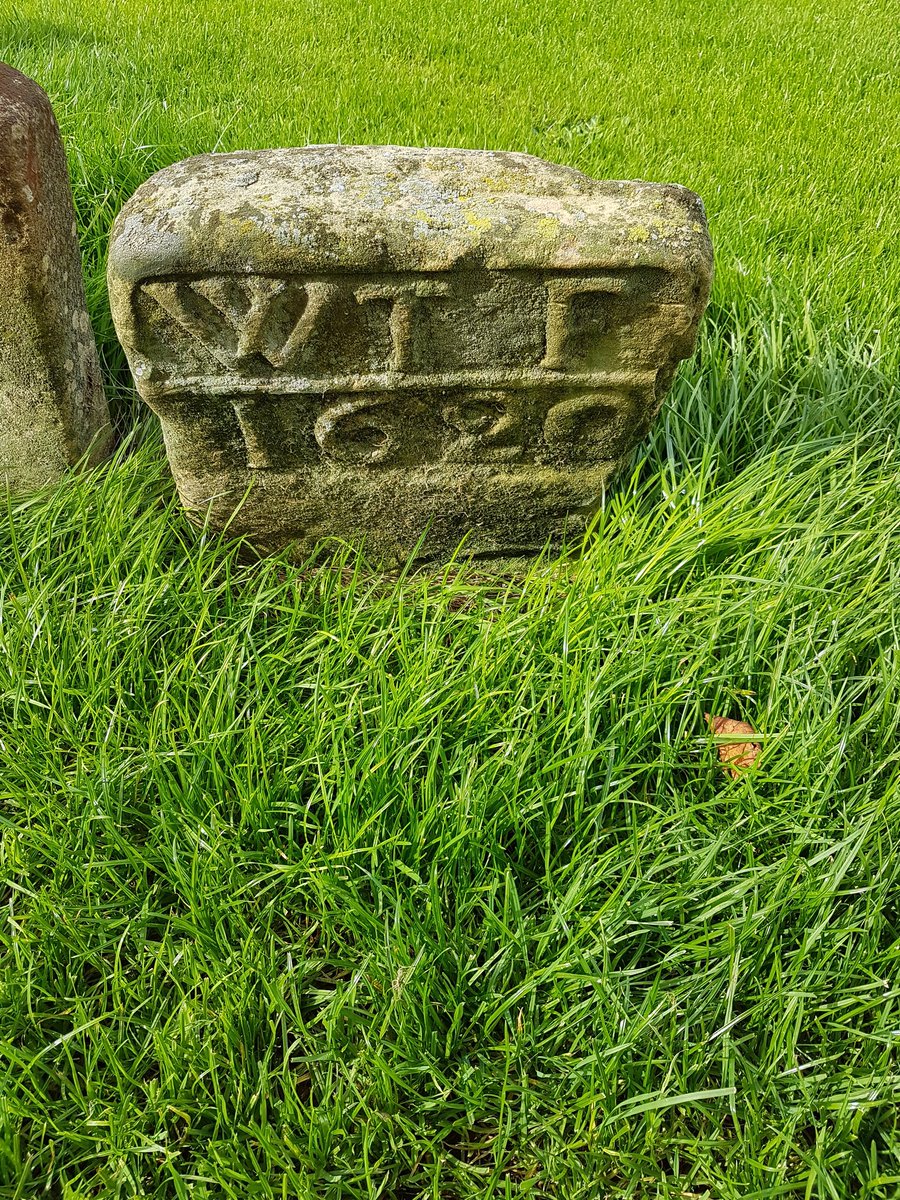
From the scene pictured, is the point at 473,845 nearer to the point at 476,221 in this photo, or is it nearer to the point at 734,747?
the point at 734,747

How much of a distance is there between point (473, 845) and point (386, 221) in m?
1.12

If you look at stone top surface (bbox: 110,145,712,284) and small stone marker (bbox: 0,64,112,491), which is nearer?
stone top surface (bbox: 110,145,712,284)

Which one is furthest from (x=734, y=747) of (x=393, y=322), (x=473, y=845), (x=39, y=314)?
(x=39, y=314)

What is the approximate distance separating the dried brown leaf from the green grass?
0.10 ft

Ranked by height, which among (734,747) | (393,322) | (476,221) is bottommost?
(734,747)

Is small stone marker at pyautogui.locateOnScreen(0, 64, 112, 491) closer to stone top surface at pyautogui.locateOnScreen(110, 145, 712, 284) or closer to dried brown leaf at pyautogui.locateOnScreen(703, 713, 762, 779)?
stone top surface at pyautogui.locateOnScreen(110, 145, 712, 284)

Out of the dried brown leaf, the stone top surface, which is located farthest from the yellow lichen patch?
the dried brown leaf

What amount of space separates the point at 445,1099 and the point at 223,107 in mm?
3456

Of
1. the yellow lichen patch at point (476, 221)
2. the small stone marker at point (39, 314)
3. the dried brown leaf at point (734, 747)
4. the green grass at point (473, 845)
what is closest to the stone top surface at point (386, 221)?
the yellow lichen patch at point (476, 221)

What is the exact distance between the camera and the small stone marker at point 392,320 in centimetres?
170

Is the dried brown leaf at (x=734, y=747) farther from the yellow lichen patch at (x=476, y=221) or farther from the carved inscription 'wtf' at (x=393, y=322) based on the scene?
the yellow lichen patch at (x=476, y=221)

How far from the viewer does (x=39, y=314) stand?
195cm

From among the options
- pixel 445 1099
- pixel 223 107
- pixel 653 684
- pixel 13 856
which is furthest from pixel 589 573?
pixel 223 107

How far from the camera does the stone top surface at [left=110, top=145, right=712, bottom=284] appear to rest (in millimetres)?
1675
